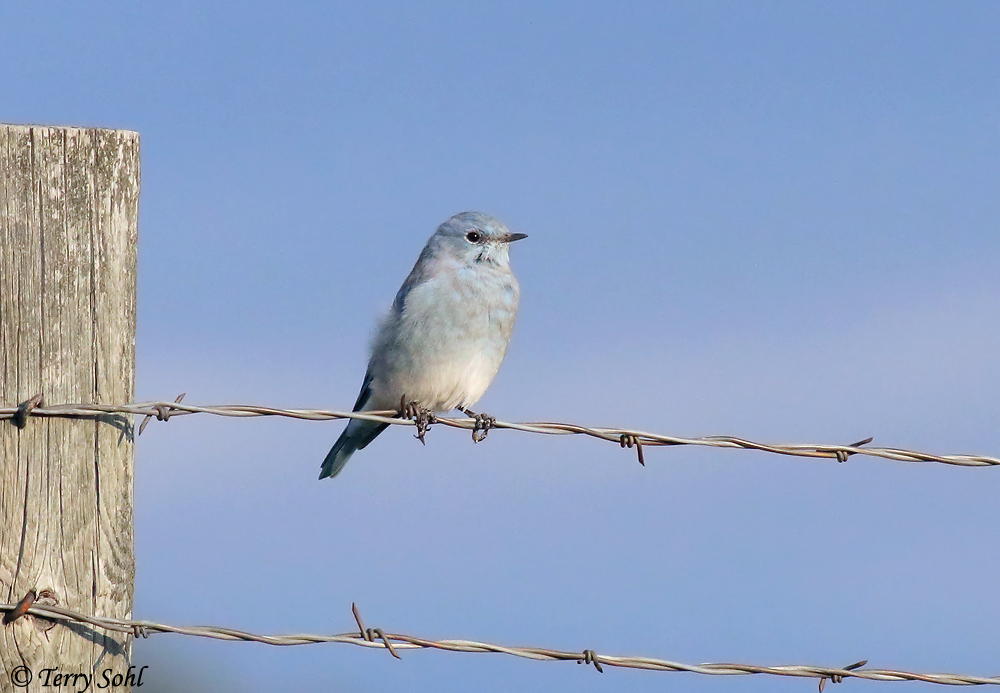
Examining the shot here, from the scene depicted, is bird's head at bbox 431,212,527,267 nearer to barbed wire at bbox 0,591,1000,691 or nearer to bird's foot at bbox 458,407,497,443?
bird's foot at bbox 458,407,497,443

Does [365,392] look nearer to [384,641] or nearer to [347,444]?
[347,444]

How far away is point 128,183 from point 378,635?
1849mm

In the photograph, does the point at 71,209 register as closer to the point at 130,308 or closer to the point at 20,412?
the point at 130,308

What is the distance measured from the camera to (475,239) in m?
7.17

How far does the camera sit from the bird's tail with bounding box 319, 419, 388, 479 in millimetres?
7281

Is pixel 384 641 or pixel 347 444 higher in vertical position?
pixel 347 444

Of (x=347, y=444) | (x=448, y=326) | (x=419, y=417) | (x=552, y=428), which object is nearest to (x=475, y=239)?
(x=448, y=326)

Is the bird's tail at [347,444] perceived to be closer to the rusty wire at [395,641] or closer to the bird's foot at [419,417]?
the bird's foot at [419,417]

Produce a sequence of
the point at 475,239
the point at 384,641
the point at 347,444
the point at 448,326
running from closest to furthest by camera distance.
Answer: the point at 384,641
the point at 448,326
the point at 475,239
the point at 347,444

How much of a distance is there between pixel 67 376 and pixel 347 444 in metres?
3.51

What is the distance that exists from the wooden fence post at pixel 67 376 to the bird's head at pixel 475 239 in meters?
3.30

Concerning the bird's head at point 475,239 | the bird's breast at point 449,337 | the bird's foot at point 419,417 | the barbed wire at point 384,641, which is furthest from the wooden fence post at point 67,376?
the bird's head at point 475,239

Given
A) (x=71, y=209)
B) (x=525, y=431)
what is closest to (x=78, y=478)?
(x=71, y=209)

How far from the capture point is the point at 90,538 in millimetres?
3926
